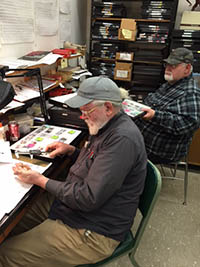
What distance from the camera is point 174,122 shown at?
5.86 feet

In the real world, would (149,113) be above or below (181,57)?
below

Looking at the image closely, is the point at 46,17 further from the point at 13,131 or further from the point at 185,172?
the point at 185,172

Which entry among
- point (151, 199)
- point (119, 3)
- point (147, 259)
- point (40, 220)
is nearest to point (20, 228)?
point (40, 220)

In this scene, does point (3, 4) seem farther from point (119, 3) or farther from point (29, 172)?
point (119, 3)

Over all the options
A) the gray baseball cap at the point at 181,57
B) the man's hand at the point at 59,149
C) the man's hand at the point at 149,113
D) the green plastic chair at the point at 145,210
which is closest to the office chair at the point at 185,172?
the man's hand at the point at 149,113

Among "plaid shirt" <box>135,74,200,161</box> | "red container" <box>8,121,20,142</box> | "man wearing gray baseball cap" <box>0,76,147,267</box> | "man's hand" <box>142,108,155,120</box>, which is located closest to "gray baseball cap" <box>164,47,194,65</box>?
"plaid shirt" <box>135,74,200,161</box>

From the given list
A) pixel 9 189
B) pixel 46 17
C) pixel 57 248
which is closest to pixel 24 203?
pixel 9 189

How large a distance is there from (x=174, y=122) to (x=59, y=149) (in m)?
1.00

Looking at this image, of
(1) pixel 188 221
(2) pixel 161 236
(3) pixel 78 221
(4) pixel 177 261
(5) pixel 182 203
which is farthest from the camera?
(5) pixel 182 203

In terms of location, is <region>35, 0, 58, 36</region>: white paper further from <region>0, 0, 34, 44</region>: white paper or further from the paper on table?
the paper on table

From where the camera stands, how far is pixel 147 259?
1.56 m

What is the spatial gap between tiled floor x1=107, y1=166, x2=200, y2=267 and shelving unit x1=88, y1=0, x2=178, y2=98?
1.39 meters

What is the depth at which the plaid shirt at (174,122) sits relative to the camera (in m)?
1.79

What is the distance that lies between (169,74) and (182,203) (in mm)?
1243
